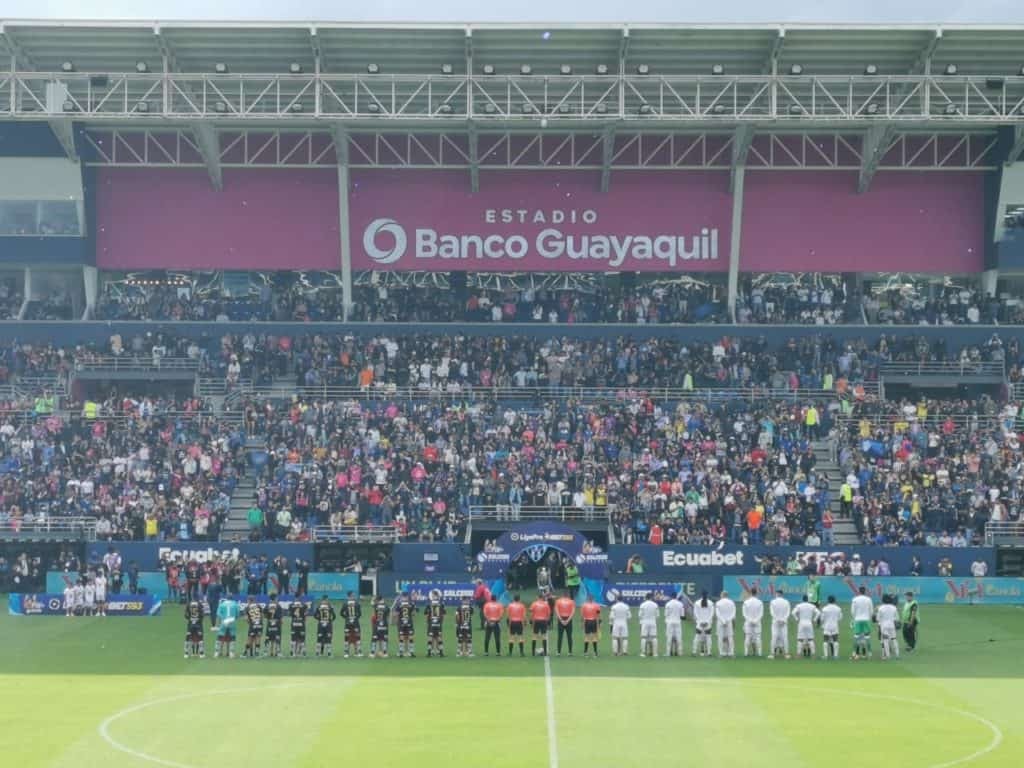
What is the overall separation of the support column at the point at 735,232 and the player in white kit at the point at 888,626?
82.2 feet

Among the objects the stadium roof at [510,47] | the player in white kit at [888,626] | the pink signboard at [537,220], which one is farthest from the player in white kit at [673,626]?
the pink signboard at [537,220]

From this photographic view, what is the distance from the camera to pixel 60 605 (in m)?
41.3

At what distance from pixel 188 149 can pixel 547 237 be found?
13312mm

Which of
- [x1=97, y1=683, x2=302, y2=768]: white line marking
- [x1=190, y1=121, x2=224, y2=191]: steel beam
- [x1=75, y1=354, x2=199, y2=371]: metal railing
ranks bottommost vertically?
[x1=97, y1=683, x2=302, y2=768]: white line marking

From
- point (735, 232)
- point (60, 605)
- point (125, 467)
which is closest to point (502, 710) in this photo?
point (60, 605)

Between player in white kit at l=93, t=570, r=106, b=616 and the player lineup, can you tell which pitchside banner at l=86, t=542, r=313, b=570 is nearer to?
player in white kit at l=93, t=570, r=106, b=616

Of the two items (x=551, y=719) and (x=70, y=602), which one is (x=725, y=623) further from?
(x=70, y=602)

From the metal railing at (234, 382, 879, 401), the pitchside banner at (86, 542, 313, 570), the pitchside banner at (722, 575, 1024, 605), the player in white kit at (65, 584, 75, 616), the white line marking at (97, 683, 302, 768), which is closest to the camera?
the white line marking at (97, 683, 302, 768)

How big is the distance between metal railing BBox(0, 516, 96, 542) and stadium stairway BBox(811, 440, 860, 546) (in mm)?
22912

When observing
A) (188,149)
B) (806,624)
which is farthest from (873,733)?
(188,149)

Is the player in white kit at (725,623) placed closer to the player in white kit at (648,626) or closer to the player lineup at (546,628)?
the player lineup at (546,628)

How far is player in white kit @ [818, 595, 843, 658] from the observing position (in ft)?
106

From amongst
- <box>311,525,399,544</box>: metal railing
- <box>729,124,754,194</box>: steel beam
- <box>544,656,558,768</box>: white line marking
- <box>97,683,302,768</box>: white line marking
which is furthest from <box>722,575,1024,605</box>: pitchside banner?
<box>97,683,302,768</box>: white line marking

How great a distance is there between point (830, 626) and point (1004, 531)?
1750cm
